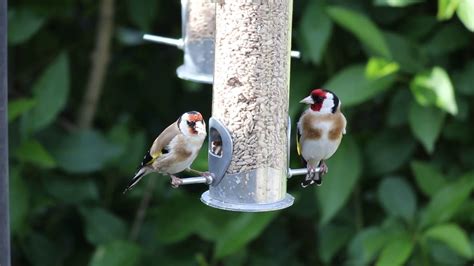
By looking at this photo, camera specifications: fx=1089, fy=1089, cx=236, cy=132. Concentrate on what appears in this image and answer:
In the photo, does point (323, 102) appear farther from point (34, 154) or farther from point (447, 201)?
point (34, 154)

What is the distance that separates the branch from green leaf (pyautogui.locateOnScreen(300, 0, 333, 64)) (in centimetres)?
106

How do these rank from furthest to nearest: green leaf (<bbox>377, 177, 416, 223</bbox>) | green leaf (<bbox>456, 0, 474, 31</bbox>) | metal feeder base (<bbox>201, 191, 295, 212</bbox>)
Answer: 1. green leaf (<bbox>377, 177, 416, 223</bbox>)
2. green leaf (<bbox>456, 0, 474, 31</bbox>)
3. metal feeder base (<bbox>201, 191, 295, 212</bbox>)

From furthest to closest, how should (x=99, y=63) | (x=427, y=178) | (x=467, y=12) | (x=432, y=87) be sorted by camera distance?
(x=99, y=63) → (x=427, y=178) → (x=432, y=87) → (x=467, y=12)

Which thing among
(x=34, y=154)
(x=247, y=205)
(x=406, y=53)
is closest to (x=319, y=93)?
(x=247, y=205)

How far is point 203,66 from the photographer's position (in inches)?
143

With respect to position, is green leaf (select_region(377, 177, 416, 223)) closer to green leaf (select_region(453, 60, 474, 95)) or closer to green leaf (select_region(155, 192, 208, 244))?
green leaf (select_region(453, 60, 474, 95))

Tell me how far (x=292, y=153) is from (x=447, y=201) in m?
0.67

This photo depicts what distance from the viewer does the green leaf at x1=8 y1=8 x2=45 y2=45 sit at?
404 centimetres

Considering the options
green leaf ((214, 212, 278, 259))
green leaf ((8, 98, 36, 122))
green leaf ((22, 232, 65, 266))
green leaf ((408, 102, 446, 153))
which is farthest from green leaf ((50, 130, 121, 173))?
green leaf ((408, 102, 446, 153))

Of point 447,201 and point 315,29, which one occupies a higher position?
point 315,29

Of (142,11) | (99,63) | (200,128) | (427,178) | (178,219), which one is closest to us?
(200,128)

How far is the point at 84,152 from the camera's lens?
408cm

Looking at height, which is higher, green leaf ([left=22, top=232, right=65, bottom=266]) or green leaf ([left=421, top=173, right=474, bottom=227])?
green leaf ([left=421, top=173, right=474, bottom=227])

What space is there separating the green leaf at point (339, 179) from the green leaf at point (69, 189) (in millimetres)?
902
